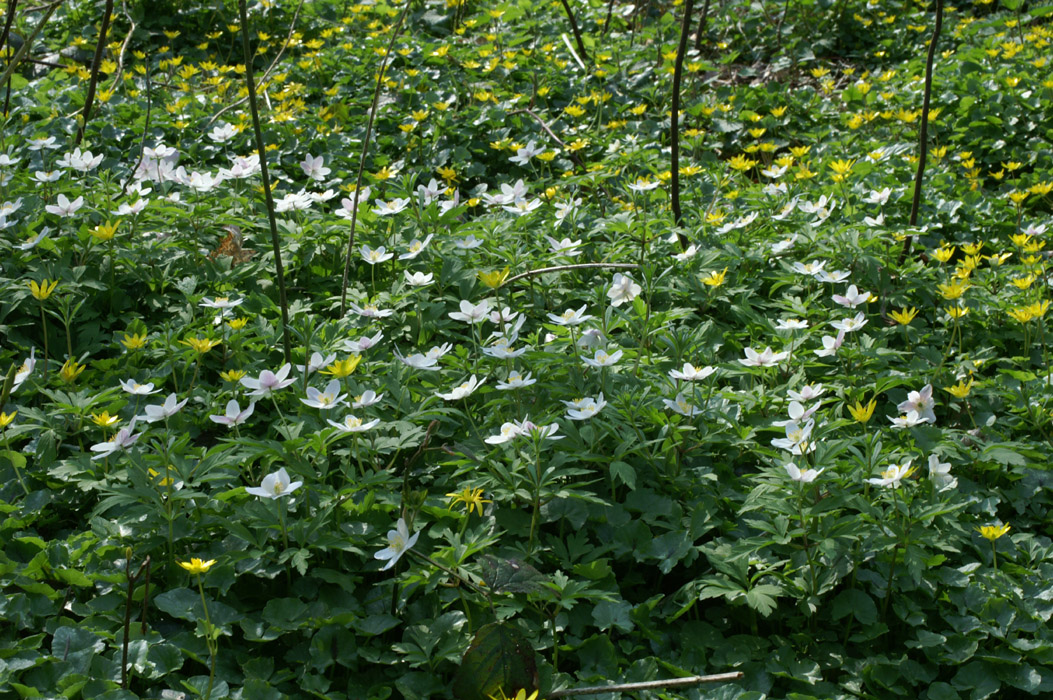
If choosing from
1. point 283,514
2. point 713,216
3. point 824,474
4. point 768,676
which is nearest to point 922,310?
point 713,216

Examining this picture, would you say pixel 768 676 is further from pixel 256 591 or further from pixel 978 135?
pixel 978 135

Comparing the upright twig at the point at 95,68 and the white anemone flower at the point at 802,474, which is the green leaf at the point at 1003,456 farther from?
the upright twig at the point at 95,68

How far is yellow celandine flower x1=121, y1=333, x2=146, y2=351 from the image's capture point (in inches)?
100

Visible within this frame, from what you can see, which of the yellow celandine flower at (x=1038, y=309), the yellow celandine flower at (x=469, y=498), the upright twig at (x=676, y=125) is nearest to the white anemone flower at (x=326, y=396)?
the yellow celandine flower at (x=469, y=498)

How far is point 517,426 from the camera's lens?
6.74 ft

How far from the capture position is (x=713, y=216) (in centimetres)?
362

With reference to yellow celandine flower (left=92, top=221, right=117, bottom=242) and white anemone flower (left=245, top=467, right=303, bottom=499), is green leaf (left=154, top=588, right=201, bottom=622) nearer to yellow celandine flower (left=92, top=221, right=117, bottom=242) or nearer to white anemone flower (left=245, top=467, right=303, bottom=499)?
white anemone flower (left=245, top=467, right=303, bottom=499)

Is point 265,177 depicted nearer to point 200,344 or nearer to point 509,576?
point 200,344

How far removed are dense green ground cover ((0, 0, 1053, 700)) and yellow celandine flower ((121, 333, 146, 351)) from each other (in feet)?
0.04

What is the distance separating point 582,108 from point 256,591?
3.83m

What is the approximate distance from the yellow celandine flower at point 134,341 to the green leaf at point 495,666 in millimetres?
1424

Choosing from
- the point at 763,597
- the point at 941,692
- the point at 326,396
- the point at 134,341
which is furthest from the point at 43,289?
the point at 941,692

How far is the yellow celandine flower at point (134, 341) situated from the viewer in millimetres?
2549

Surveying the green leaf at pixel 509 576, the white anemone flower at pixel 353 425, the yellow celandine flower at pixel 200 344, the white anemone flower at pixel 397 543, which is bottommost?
the green leaf at pixel 509 576
